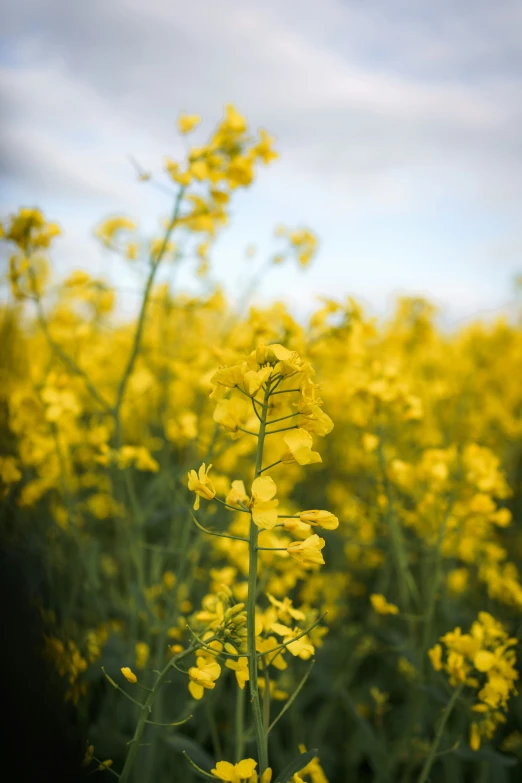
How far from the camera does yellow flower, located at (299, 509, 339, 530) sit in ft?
3.03

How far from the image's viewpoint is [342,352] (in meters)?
2.45

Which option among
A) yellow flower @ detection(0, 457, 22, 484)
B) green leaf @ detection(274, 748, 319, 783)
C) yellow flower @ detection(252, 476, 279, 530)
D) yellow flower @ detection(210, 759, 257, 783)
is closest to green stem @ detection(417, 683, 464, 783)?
green leaf @ detection(274, 748, 319, 783)

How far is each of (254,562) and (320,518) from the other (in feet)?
0.44

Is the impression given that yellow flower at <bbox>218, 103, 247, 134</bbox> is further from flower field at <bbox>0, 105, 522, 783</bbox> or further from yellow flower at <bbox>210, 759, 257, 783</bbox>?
yellow flower at <bbox>210, 759, 257, 783</bbox>

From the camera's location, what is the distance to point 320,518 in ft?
3.06

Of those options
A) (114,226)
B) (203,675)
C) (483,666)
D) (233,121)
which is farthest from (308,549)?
(114,226)

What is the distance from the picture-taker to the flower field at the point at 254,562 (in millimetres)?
993

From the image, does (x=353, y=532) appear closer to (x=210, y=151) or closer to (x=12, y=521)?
(x=12, y=521)

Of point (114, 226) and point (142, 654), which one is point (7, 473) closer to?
point (142, 654)

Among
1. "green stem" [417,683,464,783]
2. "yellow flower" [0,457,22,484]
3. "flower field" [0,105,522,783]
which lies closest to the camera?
"flower field" [0,105,522,783]

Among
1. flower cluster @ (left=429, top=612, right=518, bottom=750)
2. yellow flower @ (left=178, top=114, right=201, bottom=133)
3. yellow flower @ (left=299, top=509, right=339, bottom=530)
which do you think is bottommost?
flower cluster @ (left=429, top=612, right=518, bottom=750)

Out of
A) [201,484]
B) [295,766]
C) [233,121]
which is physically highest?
[233,121]

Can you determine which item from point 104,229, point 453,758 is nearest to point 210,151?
point 104,229

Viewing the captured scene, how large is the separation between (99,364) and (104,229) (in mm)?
1438
